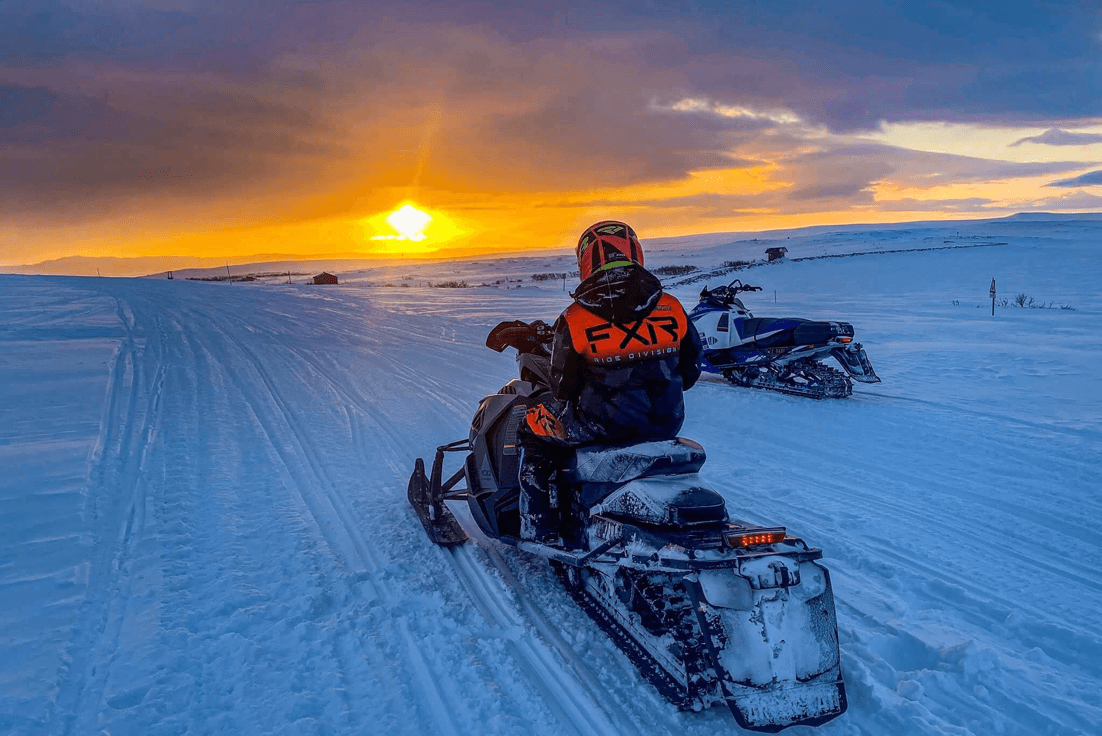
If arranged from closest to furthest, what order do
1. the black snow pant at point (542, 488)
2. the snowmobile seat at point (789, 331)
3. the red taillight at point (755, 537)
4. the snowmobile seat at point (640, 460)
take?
the red taillight at point (755, 537) < the snowmobile seat at point (640, 460) < the black snow pant at point (542, 488) < the snowmobile seat at point (789, 331)

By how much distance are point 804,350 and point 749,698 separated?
6.47 metres

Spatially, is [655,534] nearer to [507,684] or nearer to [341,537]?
[507,684]

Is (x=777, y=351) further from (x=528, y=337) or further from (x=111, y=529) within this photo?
(x=111, y=529)

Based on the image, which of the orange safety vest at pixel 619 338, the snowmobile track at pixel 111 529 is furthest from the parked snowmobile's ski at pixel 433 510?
the orange safety vest at pixel 619 338

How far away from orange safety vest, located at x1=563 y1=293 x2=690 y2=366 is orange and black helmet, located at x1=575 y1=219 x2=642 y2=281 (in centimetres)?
24

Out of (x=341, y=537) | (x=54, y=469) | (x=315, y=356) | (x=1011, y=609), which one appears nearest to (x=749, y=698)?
(x=1011, y=609)

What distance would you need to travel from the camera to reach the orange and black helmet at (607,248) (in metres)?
3.09

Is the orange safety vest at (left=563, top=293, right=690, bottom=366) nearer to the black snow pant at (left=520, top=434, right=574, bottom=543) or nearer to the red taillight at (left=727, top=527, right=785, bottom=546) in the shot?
the black snow pant at (left=520, top=434, right=574, bottom=543)

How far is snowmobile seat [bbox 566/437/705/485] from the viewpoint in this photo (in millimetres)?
2865

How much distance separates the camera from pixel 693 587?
2.36 metres

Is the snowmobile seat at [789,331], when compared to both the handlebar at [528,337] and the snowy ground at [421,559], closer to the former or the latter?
the snowy ground at [421,559]

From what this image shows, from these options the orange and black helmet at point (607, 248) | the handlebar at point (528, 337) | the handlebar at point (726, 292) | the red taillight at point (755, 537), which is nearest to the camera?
the red taillight at point (755, 537)

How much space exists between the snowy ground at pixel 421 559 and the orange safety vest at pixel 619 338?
1.30 m

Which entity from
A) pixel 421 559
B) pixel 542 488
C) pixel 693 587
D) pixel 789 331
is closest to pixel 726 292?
pixel 789 331
